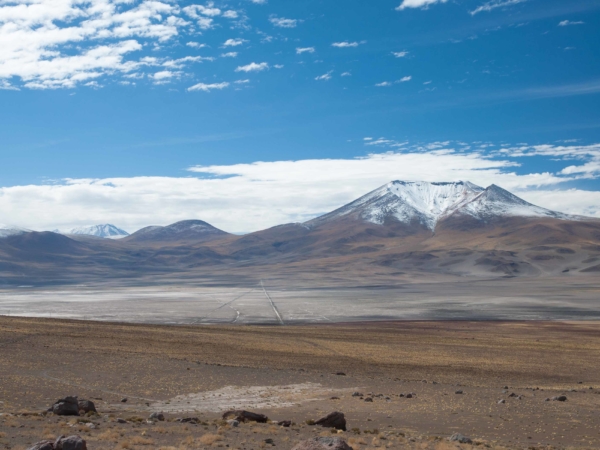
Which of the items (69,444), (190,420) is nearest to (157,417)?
(190,420)

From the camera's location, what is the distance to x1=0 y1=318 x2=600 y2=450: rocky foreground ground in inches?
554

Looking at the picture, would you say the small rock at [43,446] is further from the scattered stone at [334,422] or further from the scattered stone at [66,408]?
the scattered stone at [334,422]

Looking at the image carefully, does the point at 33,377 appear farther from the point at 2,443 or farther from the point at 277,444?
the point at 277,444

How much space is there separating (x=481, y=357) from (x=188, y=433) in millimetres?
23363

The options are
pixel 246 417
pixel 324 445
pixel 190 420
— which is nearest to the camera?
pixel 324 445

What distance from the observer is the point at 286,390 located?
72.8ft

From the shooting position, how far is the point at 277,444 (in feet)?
43.3

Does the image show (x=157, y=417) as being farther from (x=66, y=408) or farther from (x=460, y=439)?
(x=460, y=439)

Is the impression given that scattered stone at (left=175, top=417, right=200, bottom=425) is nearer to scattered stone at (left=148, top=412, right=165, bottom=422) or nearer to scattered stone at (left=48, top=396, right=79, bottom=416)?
scattered stone at (left=148, top=412, right=165, bottom=422)

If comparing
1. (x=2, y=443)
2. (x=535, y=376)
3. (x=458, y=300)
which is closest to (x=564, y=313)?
(x=458, y=300)

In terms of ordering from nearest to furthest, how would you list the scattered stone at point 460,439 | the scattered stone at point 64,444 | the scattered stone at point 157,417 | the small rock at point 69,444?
the scattered stone at point 64,444 < the small rock at point 69,444 < the scattered stone at point 460,439 < the scattered stone at point 157,417

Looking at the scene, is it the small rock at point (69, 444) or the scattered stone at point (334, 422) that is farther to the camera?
the scattered stone at point (334, 422)

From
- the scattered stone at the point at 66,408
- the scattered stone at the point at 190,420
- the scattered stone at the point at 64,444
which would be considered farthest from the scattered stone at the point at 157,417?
the scattered stone at the point at 64,444

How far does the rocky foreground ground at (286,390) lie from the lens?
14070 millimetres
